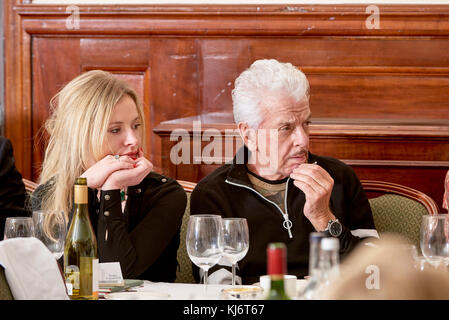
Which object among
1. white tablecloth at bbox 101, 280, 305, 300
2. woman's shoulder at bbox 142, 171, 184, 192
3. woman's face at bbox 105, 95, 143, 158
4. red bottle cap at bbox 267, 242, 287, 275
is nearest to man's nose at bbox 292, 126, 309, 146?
woman's shoulder at bbox 142, 171, 184, 192

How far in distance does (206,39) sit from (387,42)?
32.1 inches

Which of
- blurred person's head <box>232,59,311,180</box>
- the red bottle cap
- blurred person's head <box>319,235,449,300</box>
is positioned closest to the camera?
blurred person's head <box>319,235,449,300</box>

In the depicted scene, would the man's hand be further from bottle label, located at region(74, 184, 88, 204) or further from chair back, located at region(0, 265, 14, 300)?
chair back, located at region(0, 265, 14, 300)

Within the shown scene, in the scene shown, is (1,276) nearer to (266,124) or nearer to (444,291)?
(444,291)

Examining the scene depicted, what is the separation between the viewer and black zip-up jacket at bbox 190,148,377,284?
1848 millimetres

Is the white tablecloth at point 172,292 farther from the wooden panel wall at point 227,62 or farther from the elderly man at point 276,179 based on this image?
the wooden panel wall at point 227,62

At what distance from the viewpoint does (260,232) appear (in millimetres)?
1883

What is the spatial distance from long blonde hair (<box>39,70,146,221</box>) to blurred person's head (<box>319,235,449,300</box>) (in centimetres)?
139

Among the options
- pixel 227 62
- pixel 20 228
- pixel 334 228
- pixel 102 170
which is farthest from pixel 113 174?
pixel 227 62

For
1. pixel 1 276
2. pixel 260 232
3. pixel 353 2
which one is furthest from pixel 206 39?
pixel 1 276

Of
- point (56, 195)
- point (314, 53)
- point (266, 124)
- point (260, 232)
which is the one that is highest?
point (314, 53)

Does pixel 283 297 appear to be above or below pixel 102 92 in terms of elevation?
below

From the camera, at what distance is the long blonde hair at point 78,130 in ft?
6.23
